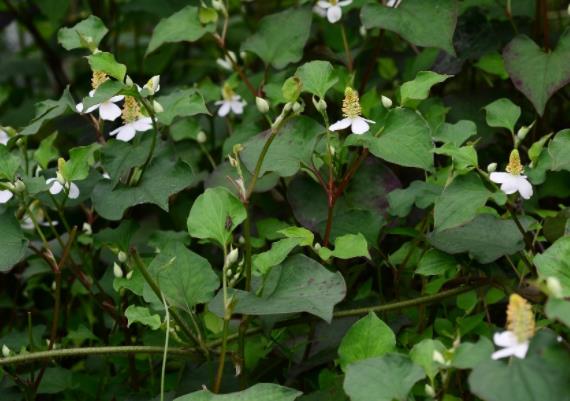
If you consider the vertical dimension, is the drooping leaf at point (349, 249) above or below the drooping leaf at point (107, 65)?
below

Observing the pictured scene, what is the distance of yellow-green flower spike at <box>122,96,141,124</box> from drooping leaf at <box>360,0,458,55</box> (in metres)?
0.38

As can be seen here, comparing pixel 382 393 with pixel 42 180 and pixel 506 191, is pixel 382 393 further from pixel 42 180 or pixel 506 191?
pixel 42 180

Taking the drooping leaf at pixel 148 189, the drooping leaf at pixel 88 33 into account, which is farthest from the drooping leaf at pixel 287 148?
the drooping leaf at pixel 88 33

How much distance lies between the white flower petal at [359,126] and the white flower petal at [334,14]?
1.40ft

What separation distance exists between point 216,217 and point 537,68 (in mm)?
604

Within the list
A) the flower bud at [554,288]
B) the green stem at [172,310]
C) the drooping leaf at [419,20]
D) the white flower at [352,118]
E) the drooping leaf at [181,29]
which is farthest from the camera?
the drooping leaf at [181,29]

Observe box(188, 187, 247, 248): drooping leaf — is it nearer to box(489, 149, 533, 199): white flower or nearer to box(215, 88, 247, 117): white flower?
box(489, 149, 533, 199): white flower

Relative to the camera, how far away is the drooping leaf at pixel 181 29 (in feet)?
5.48

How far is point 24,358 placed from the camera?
128 cm

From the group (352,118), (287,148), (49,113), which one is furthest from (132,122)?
(352,118)

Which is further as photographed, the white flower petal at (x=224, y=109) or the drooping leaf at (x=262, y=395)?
the white flower petal at (x=224, y=109)

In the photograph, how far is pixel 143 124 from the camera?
145 centimetres

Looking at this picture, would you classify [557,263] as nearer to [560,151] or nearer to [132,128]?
[560,151]

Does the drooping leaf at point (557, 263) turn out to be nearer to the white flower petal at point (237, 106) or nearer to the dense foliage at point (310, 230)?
the dense foliage at point (310, 230)
